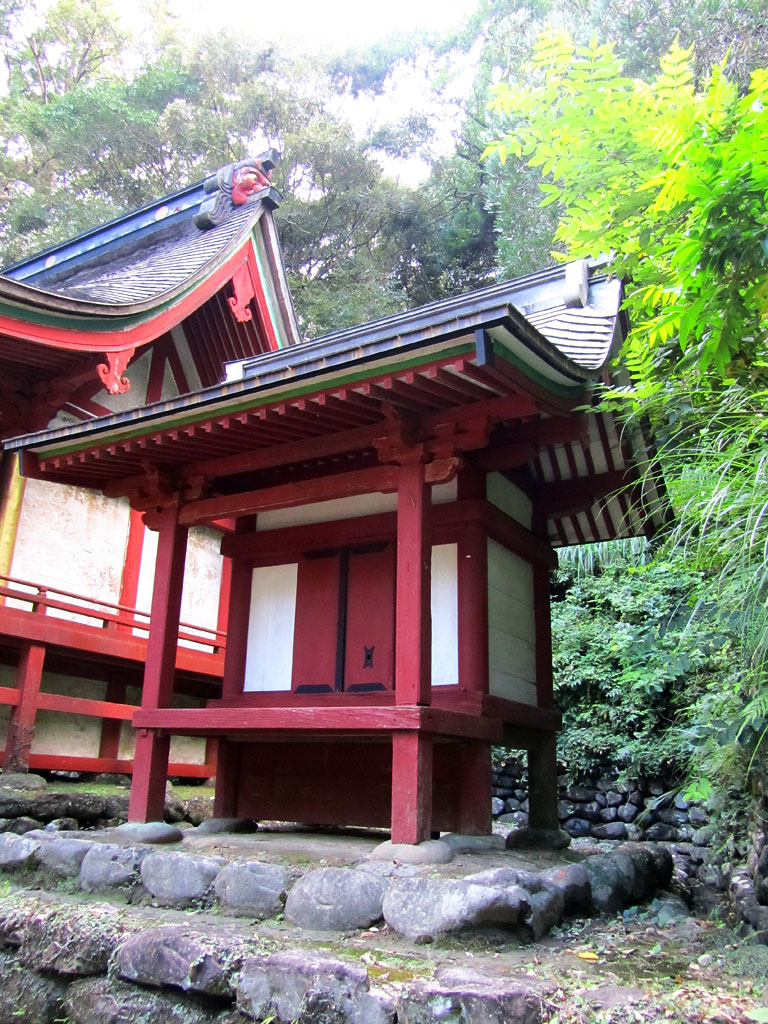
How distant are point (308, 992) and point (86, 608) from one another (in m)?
7.16

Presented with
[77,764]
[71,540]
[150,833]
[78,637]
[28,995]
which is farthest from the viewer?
[71,540]

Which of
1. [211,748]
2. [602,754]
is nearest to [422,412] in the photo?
[211,748]

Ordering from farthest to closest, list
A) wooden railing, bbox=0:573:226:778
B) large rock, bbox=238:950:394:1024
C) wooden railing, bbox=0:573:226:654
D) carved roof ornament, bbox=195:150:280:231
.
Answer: carved roof ornament, bbox=195:150:280:231
wooden railing, bbox=0:573:226:654
wooden railing, bbox=0:573:226:778
large rock, bbox=238:950:394:1024

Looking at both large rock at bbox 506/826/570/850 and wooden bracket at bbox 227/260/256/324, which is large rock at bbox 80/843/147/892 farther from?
wooden bracket at bbox 227/260/256/324

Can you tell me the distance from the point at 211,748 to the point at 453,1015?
9.55 meters

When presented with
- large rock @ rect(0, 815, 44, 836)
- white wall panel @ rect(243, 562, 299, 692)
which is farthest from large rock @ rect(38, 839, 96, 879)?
white wall panel @ rect(243, 562, 299, 692)

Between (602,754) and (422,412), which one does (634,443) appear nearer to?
(422,412)

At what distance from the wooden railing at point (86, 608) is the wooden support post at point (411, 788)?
519cm

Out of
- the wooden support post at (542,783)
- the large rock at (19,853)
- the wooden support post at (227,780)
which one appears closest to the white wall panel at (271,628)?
the wooden support post at (227,780)

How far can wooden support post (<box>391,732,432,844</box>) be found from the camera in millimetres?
5059

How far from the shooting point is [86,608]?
985 centimetres

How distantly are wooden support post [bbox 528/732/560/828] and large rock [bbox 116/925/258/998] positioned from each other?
3.81 m

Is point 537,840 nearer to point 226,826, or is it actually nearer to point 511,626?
point 511,626

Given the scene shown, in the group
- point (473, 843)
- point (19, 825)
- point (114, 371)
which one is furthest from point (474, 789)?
point (114, 371)
